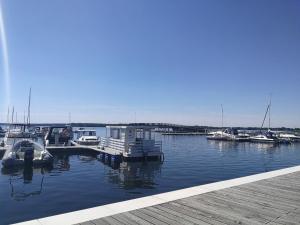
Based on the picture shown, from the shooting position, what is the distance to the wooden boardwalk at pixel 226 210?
6.44 meters

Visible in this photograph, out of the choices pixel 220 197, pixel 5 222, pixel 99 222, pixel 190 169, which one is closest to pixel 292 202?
pixel 220 197

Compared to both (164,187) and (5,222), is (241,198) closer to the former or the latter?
(5,222)

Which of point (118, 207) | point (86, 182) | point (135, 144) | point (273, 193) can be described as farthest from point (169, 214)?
point (135, 144)

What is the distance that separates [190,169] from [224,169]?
3.35m

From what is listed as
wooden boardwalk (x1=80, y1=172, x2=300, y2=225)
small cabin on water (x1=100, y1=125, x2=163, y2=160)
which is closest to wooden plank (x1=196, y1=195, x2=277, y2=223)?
wooden boardwalk (x1=80, y1=172, x2=300, y2=225)

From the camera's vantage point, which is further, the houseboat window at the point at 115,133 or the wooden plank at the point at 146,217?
the houseboat window at the point at 115,133

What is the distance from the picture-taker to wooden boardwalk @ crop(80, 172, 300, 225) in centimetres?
644

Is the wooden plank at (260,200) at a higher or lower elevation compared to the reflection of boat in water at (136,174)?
higher

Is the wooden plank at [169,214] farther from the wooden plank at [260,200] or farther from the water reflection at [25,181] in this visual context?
the water reflection at [25,181]

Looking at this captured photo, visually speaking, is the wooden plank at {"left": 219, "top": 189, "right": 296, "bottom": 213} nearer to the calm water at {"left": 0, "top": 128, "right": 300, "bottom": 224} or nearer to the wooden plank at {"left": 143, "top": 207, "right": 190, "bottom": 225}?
the wooden plank at {"left": 143, "top": 207, "right": 190, "bottom": 225}

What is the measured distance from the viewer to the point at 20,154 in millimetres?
27359

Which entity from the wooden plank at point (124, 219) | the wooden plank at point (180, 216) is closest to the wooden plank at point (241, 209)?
the wooden plank at point (180, 216)

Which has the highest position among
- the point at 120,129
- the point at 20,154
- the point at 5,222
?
the point at 120,129

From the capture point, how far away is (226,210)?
7.23 m
